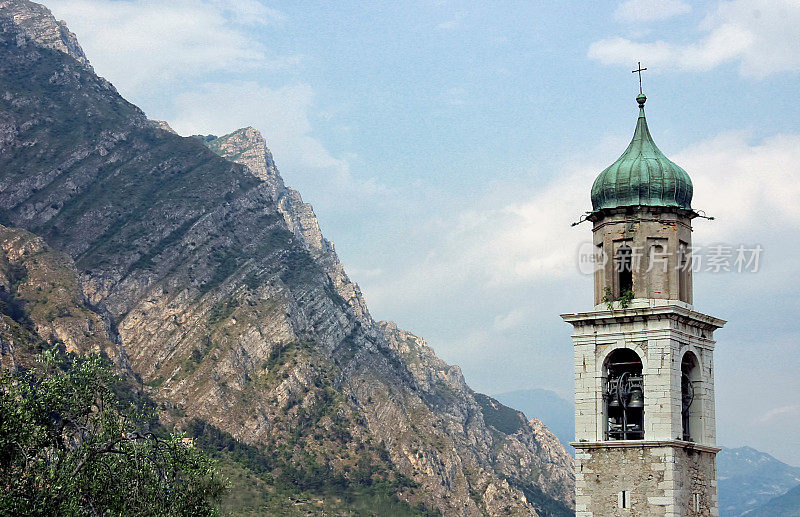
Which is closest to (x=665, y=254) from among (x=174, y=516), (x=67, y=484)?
(x=174, y=516)

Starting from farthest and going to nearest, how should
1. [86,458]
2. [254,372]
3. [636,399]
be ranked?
[254,372] → [636,399] → [86,458]

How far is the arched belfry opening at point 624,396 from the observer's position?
3806 centimetres

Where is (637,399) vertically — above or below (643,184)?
below

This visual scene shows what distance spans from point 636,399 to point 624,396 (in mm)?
443

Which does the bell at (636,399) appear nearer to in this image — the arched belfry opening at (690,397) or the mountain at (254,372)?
the arched belfry opening at (690,397)

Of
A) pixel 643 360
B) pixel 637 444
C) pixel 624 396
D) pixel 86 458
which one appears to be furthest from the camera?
pixel 624 396

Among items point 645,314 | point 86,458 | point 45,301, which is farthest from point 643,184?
point 45,301

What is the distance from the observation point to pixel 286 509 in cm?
14388

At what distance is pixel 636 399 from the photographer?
125 feet

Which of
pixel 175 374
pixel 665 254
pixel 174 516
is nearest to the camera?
pixel 174 516

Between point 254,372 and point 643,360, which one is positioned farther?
point 254,372

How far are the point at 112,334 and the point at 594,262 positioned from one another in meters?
151

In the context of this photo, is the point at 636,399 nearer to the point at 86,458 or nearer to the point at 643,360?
the point at 643,360

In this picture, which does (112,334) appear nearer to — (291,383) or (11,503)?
(291,383)
